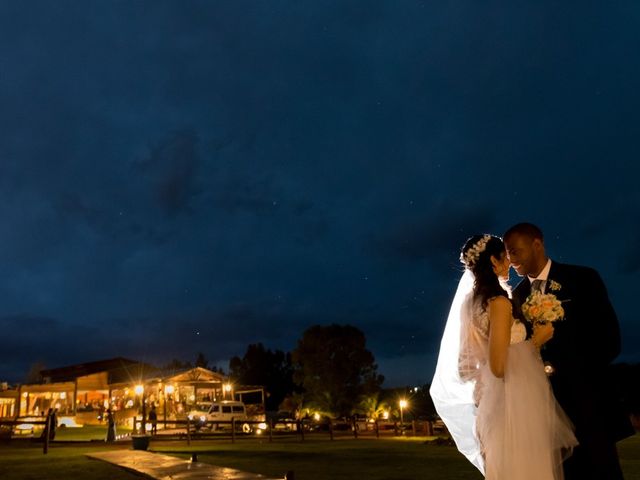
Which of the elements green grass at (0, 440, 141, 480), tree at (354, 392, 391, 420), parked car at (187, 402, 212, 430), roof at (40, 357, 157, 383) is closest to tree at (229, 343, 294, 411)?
roof at (40, 357, 157, 383)

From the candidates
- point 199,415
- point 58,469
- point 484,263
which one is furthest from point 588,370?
point 199,415

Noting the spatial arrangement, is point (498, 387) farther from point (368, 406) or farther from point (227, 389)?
point (368, 406)

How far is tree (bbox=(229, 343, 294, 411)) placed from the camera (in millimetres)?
64000

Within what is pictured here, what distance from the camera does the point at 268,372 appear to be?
6550 cm

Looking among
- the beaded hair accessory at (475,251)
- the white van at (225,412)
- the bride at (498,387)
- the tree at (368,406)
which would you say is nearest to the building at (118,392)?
the white van at (225,412)

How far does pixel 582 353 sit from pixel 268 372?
6374 cm

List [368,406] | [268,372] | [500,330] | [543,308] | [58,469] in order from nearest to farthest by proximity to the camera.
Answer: [543,308], [500,330], [58,469], [368,406], [268,372]

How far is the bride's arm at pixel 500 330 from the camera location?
152 inches

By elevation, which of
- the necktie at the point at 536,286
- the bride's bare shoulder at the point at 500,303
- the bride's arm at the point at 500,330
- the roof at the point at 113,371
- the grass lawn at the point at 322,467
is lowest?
the grass lawn at the point at 322,467

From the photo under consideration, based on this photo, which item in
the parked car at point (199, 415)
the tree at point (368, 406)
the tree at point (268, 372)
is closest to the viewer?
the parked car at point (199, 415)

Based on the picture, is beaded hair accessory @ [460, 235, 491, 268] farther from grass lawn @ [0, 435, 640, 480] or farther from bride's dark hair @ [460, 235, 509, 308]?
grass lawn @ [0, 435, 640, 480]

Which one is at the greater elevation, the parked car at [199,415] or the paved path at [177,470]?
the parked car at [199,415]

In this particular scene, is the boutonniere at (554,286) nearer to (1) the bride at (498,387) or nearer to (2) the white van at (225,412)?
(1) the bride at (498,387)

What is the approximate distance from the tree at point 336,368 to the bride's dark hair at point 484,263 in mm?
42682
